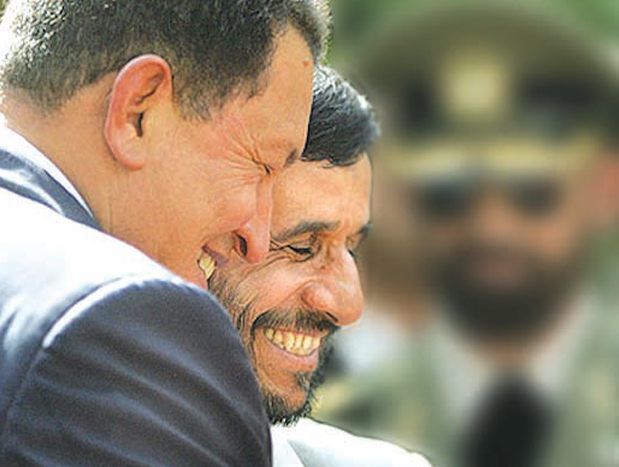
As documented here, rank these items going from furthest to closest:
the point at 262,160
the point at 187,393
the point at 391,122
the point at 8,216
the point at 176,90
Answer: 1. the point at 391,122
2. the point at 262,160
3. the point at 176,90
4. the point at 8,216
5. the point at 187,393

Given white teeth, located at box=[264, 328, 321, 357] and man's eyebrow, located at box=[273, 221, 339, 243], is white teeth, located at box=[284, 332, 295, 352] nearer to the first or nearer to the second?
white teeth, located at box=[264, 328, 321, 357]

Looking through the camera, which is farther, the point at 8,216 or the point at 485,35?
the point at 485,35

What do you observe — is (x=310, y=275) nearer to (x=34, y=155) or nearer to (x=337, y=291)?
(x=337, y=291)

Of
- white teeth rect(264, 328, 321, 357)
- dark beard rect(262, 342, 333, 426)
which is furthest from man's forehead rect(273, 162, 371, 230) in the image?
dark beard rect(262, 342, 333, 426)

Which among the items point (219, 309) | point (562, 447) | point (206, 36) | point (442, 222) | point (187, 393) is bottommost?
point (187, 393)

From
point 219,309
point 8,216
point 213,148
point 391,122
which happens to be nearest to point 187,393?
point 219,309

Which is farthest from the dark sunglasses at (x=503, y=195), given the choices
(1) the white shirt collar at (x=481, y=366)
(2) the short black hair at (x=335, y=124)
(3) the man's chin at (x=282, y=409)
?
Answer: (3) the man's chin at (x=282, y=409)

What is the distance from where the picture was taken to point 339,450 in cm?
312

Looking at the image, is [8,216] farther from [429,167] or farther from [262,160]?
[429,167]

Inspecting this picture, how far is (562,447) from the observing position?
5.13 m

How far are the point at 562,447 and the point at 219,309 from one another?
3494mm

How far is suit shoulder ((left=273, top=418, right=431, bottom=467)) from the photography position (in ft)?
10.2

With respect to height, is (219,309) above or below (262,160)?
below

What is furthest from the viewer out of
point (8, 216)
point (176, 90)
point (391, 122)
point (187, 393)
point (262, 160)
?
point (391, 122)
